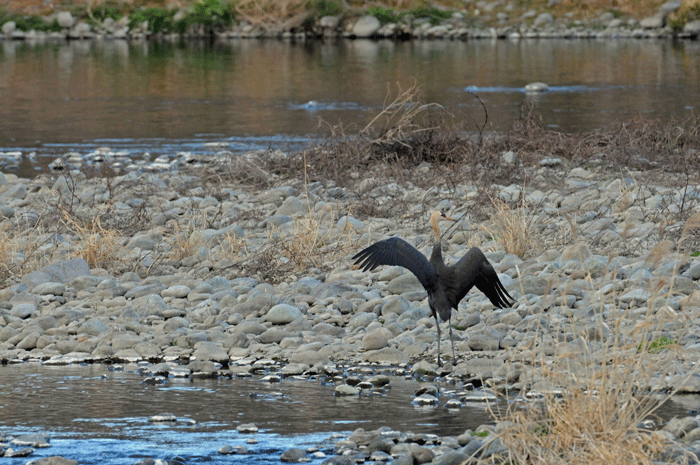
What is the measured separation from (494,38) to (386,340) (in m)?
35.0

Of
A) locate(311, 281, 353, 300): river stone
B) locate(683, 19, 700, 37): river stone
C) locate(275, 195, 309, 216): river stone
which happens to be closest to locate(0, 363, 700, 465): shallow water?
locate(311, 281, 353, 300): river stone

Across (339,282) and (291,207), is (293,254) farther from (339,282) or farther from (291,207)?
(291,207)

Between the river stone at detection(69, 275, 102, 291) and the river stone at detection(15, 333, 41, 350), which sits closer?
the river stone at detection(15, 333, 41, 350)

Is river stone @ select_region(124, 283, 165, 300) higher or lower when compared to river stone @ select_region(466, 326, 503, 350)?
higher

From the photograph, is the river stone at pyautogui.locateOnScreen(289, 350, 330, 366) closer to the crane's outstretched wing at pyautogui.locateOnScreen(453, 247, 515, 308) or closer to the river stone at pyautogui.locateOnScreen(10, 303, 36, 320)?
the crane's outstretched wing at pyautogui.locateOnScreen(453, 247, 515, 308)

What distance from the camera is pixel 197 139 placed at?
55.2 ft

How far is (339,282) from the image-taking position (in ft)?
24.3

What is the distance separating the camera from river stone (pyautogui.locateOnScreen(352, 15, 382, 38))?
40.2 meters

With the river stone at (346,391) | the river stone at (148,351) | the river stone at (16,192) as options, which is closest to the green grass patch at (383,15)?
the river stone at (16,192)

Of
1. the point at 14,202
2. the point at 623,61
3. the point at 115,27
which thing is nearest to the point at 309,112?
the point at 14,202

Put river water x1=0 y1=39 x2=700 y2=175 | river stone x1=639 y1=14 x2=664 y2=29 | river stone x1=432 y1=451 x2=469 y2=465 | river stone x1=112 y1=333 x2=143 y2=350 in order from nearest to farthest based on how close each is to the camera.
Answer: river stone x1=432 y1=451 x2=469 y2=465 < river stone x1=112 y1=333 x2=143 y2=350 < river water x1=0 y1=39 x2=700 y2=175 < river stone x1=639 y1=14 x2=664 y2=29

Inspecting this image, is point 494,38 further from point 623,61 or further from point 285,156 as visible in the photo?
point 285,156

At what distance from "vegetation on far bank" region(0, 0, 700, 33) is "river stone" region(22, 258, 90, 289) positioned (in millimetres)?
33593

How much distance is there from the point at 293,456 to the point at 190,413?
93 cm
